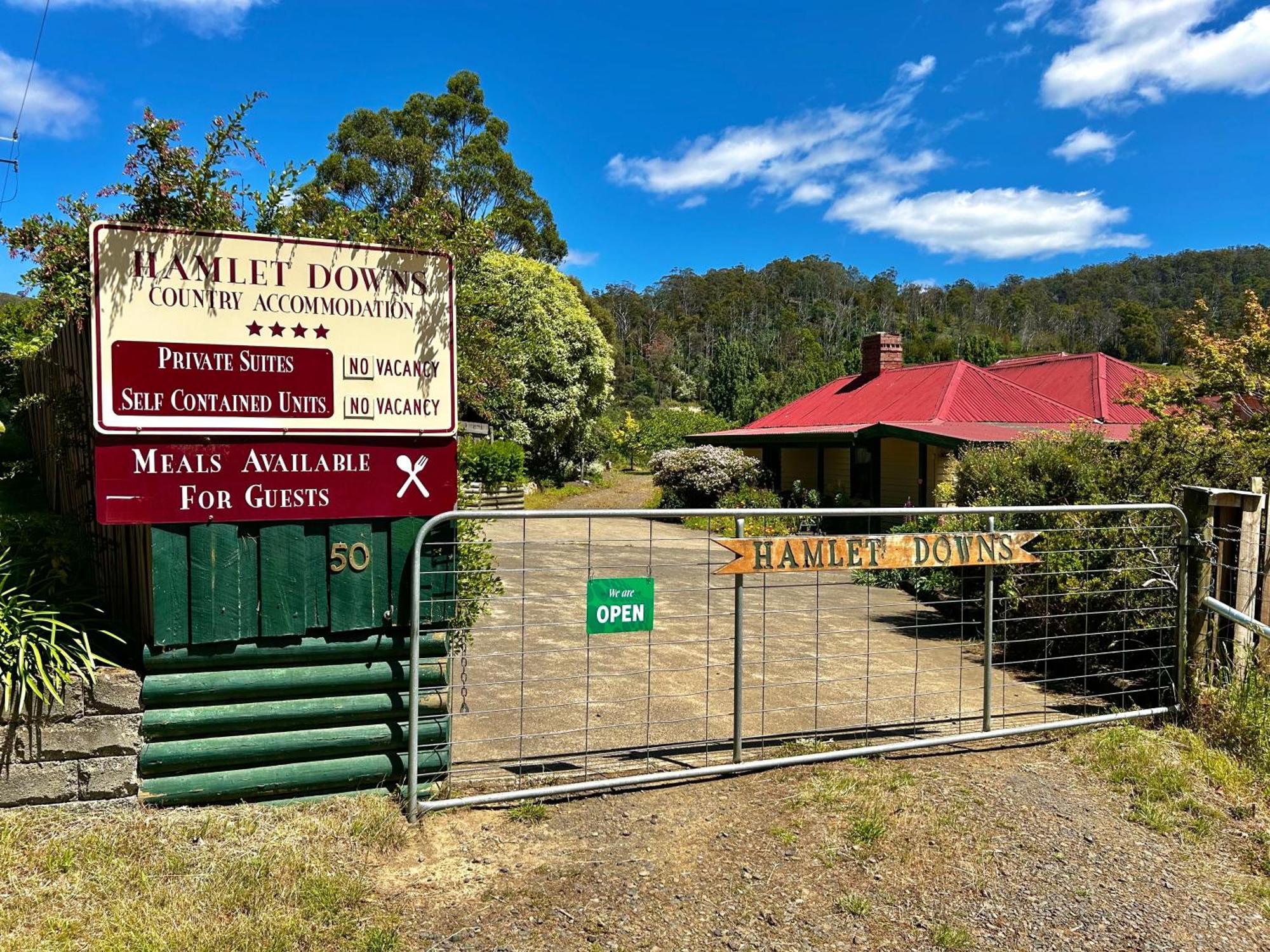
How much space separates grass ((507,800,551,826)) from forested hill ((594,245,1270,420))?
52.9m

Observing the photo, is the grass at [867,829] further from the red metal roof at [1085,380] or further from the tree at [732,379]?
the tree at [732,379]

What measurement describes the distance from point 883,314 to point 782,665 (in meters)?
101

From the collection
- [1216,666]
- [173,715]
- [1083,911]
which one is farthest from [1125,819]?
[173,715]

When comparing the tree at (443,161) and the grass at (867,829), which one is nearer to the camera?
the grass at (867,829)

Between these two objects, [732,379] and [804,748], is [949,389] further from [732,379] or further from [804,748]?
[732,379]

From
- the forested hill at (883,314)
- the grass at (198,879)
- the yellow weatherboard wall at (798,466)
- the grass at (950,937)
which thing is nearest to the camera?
the grass at (198,879)

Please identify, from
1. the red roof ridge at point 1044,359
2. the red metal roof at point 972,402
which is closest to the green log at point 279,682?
the red metal roof at point 972,402

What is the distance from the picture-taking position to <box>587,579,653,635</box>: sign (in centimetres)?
454

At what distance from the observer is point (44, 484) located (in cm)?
790

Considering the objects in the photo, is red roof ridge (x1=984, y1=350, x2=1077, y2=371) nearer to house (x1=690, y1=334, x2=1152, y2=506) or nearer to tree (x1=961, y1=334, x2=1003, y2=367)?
house (x1=690, y1=334, x2=1152, y2=506)

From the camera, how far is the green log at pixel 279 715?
3.82 m

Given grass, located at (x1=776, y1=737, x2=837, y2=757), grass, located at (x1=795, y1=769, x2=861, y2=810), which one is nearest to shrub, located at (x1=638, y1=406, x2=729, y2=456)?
grass, located at (x1=776, y1=737, x2=837, y2=757)

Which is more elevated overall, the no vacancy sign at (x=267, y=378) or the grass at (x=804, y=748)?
the no vacancy sign at (x=267, y=378)

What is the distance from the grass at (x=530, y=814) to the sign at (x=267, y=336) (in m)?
2.02
